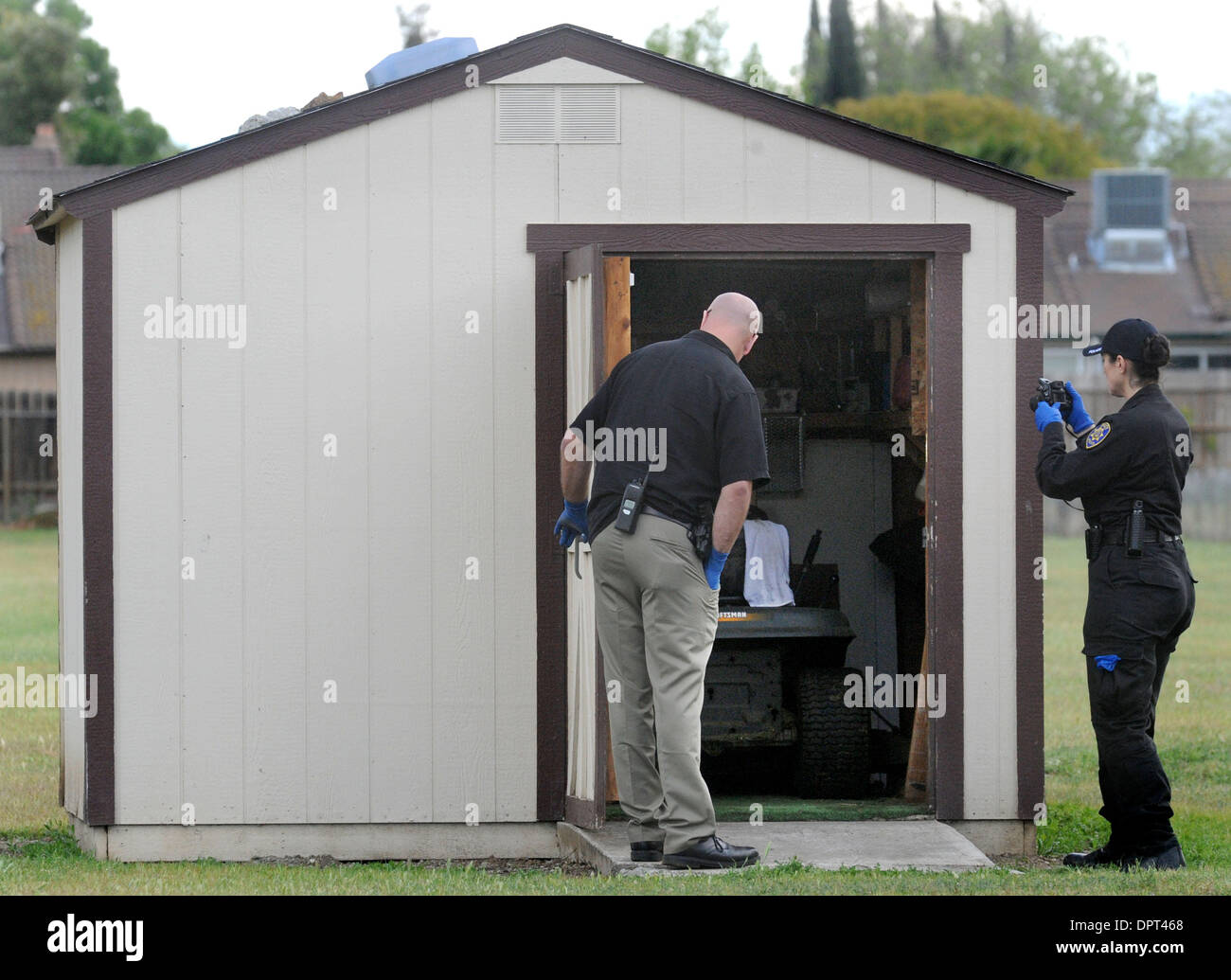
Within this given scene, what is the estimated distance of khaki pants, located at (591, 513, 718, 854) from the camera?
6207 mm

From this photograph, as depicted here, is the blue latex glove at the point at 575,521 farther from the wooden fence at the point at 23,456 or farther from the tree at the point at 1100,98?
the tree at the point at 1100,98

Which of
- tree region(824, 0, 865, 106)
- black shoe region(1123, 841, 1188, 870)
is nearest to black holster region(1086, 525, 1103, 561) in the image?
black shoe region(1123, 841, 1188, 870)

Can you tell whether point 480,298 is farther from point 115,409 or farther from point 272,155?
point 115,409

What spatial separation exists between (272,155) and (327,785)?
2.68 metres

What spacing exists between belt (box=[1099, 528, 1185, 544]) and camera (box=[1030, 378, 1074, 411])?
0.56 metres

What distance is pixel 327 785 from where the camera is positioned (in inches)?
289

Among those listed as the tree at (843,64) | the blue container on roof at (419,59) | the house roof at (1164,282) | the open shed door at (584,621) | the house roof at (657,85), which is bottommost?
the open shed door at (584,621)

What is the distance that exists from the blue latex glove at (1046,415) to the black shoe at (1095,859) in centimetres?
174

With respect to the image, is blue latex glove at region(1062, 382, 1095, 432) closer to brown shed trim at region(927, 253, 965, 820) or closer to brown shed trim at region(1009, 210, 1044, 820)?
brown shed trim at region(1009, 210, 1044, 820)

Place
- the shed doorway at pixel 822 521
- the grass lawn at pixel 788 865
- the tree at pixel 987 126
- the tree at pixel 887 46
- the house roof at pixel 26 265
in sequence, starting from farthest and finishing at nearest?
the tree at pixel 887 46 < the tree at pixel 987 126 < the house roof at pixel 26 265 < the shed doorway at pixel 822 521 < the grass lawn at pixel 788 865

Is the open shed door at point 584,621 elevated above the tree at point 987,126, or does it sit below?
below

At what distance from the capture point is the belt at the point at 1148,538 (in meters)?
6.78

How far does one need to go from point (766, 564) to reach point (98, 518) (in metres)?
3.45

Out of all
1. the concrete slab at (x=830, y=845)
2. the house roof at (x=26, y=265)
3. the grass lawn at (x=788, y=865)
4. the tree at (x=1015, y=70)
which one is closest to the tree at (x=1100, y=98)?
the tree at (x=1015, y=70)
